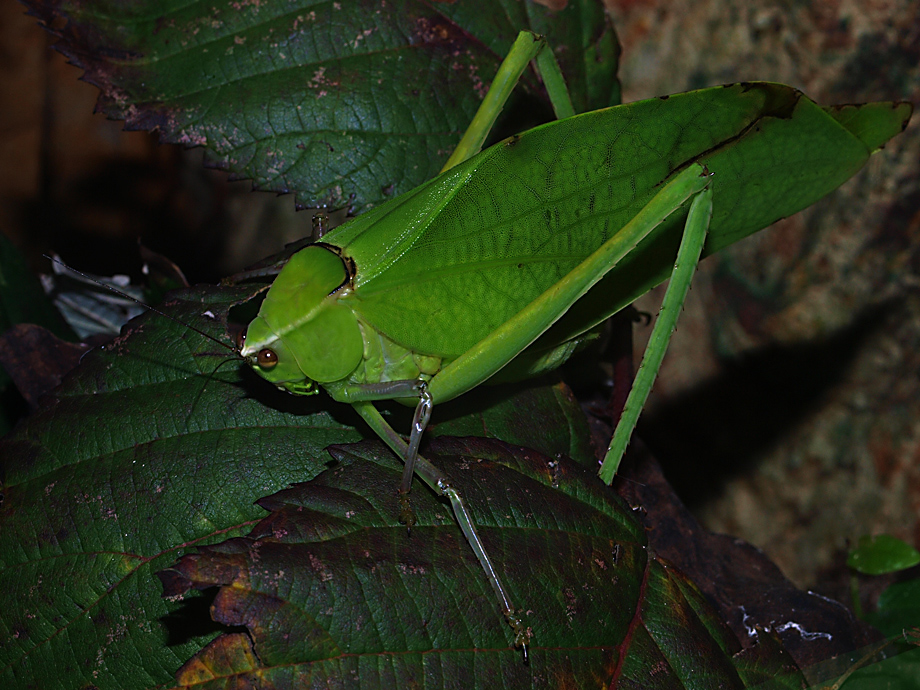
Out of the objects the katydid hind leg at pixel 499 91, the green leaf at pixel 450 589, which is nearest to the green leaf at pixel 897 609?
the green leaf at pixel 450 589

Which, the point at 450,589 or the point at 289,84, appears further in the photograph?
the point at 289,84

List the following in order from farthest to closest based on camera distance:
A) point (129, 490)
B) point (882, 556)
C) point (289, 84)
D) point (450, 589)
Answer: point (882, 556) < point (289, 84) < point (129, 490) < point (450, 589)

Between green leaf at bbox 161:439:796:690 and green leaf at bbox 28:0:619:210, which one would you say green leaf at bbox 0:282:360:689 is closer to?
green leaf at bbox 161:439:796:690

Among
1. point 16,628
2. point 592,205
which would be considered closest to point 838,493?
point 592,205

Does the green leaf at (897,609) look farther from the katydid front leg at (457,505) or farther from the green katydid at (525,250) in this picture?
the katydid front leg at (457,505)

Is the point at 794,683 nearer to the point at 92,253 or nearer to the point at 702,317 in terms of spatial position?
A: the point at 702,317

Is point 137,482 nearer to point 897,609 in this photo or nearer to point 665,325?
point 665,325

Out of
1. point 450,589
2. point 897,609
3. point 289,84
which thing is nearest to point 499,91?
point 289,84
